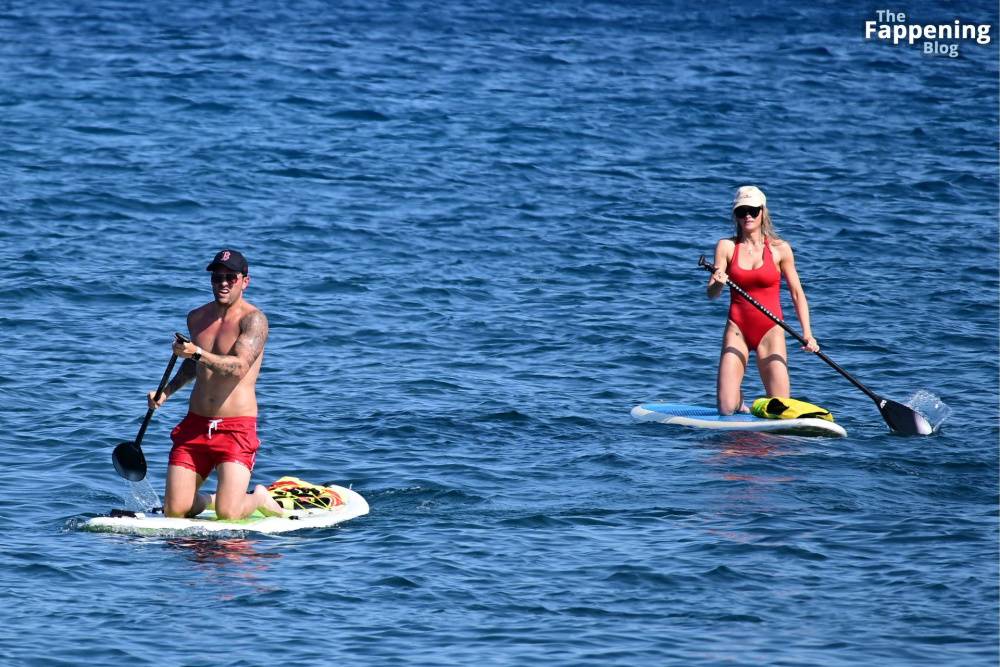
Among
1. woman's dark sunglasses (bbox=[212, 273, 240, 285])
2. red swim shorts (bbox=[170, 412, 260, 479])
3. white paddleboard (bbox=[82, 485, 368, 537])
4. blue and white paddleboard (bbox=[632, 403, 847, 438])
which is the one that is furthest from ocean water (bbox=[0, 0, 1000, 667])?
woman's dark sunglasses (bbox=[212, 273, 240, 285])

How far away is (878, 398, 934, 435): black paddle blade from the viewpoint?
1352 cm

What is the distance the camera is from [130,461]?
10.9m

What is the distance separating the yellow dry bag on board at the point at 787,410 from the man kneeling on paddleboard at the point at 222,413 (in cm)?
484

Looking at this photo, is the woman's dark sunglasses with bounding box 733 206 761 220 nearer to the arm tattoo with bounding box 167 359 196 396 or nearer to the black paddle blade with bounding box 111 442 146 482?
the arm tattoo with bounding box 167 359 196 396

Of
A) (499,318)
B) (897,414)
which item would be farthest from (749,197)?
(499,318)

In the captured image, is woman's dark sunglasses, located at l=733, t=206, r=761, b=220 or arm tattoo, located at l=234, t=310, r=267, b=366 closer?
arm tattoo, located at l=234, t=310, r=267, b=366

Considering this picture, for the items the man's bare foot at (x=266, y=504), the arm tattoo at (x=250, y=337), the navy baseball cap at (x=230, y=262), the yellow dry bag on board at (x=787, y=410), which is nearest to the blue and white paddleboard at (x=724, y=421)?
the yellow dry bag on board at (x=787, y=410)

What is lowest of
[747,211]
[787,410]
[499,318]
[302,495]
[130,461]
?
[499,318]

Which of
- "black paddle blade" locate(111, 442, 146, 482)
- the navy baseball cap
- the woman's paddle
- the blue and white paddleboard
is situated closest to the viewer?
the navy baseball cap

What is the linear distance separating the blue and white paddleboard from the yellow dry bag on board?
0.04m

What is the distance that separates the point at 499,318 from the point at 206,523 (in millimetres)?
7704

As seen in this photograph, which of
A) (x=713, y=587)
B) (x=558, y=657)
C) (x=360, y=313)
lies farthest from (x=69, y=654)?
(x=360, y=313)

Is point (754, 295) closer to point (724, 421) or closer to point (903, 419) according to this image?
point (724, 421)

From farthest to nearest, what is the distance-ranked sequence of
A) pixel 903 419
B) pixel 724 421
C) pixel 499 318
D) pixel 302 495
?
pixel 499 318, pixel 724 421, pixel 903 419, pixel 302 495
